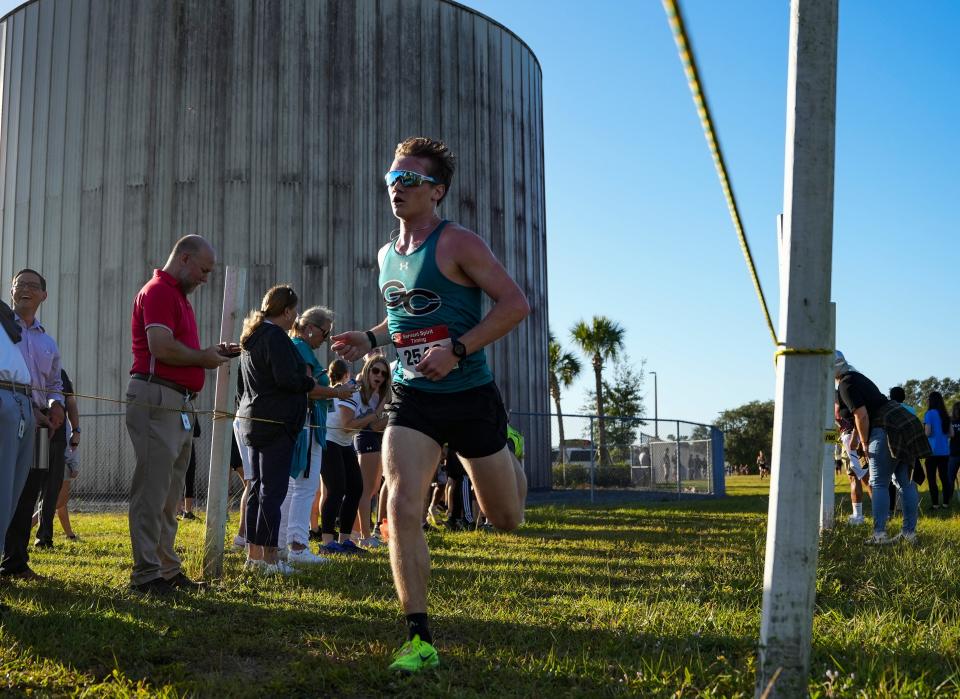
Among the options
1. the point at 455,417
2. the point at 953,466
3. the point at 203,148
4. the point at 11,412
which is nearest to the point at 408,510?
the point at 455,417

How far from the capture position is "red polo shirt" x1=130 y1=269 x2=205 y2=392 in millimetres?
5471

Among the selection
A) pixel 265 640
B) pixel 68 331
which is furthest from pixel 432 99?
pixel 265 640

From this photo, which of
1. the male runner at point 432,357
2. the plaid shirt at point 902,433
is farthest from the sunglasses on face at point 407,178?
the plaid shirt at point 902,433

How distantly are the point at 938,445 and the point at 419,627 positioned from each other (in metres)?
13.4

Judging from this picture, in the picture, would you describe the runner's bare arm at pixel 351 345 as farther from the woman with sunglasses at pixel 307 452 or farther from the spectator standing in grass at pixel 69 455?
the spectator standing in grass at pixel 69 455

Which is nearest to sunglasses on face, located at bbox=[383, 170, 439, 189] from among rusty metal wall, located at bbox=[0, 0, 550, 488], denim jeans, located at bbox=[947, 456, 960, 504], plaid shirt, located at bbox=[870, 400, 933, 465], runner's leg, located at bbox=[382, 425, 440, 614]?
runner's leg, located at bbox=[382, 425, 440, 614]

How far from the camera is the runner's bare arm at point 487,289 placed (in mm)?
3789

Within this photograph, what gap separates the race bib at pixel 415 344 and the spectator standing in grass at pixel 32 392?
3.04 meters

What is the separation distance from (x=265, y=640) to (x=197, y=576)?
7.22 feet

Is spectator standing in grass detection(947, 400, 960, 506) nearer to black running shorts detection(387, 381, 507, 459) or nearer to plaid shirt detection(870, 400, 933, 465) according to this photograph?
plaid shirt detection(870, 400, 933, 465)

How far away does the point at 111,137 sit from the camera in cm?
2128

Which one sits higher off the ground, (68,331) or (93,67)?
(93,67)

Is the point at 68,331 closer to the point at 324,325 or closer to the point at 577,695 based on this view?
the point at 324,325

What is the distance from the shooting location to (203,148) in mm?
20953
